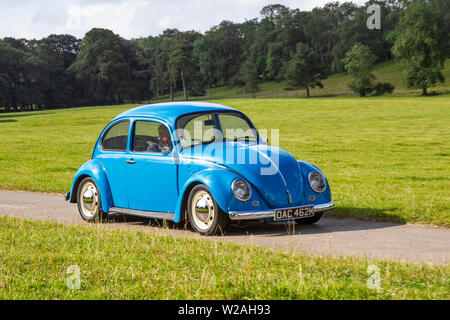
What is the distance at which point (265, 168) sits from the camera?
28.2 ft

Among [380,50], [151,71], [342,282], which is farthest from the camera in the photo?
[380,50]

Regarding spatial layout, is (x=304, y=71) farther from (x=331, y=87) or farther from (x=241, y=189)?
(x=241, y=189)

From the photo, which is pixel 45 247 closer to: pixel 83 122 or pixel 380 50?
pixel 83 122

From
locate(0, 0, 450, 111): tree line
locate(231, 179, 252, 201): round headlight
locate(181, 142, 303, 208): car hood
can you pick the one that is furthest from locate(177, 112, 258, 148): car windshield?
locate(0, 0, 450, 111): tree line

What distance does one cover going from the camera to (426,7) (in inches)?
3661

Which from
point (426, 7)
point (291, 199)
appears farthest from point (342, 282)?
point (426, 7)

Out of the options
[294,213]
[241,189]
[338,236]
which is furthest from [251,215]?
[338,236]

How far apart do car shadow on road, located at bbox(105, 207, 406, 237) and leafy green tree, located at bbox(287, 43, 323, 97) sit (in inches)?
4138

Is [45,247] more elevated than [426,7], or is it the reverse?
[426,7]

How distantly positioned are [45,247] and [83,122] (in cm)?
5004

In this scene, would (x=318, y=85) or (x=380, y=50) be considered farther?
(x=380, y=50)

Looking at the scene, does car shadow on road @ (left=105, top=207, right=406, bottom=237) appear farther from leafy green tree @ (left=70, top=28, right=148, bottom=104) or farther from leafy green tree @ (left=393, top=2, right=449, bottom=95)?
leafy green tree @ (left=70, top=28, right=148, bottom=104)

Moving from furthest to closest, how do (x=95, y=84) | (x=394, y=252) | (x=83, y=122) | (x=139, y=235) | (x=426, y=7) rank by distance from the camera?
(x=95, y=84)
(x=426, y=7)
(x=83, y=122)
(x=139, y=235)
(x=394, y=252)

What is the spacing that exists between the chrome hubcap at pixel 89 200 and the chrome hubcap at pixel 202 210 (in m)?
2.36
